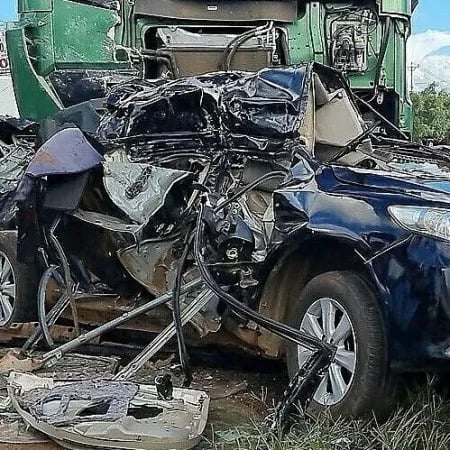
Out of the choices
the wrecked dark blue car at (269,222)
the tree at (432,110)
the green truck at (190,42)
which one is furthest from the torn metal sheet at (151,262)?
the tree at (432,110)

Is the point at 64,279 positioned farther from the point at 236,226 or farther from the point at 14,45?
the point at 14,45

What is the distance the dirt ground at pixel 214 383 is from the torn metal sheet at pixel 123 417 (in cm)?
9

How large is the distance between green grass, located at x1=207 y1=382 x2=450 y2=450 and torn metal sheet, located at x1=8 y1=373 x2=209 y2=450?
0.63 ft

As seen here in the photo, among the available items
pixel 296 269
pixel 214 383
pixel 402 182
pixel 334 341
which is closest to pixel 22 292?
pixel 214 383

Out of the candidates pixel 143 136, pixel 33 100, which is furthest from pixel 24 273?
pixel 33 100

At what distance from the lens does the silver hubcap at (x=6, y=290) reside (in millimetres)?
6090

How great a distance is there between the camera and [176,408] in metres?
4.23

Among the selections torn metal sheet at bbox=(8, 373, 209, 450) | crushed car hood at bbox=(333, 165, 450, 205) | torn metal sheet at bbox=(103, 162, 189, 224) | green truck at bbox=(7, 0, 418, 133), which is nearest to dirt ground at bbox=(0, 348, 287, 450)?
torn metal sheet at bbox=(8, 373, 209, 450)

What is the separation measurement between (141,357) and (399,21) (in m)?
5.57

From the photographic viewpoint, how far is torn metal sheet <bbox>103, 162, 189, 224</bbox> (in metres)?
4.86

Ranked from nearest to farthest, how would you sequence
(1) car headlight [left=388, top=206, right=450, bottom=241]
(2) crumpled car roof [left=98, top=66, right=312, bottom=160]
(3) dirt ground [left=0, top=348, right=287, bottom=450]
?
1. (1) car headlight [left=388, top=206, right=450, bottom=241]
2. (3) dirt ground [left=0, top=348, right=287, bottom=450]
3. (2) crumpled car roof [left=98, top=66, right=312, bottom=160]

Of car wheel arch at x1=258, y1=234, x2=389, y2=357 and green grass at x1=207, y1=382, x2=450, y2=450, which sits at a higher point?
car wheel arch at x1=258, y1=234, x2=389, y2=357

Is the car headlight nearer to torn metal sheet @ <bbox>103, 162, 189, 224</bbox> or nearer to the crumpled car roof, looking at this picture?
the crumpled car roof

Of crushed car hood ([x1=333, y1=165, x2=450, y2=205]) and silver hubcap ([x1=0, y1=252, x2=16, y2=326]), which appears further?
silver hubcap ([x1=0, y1=252, x2=16, y2=326])
